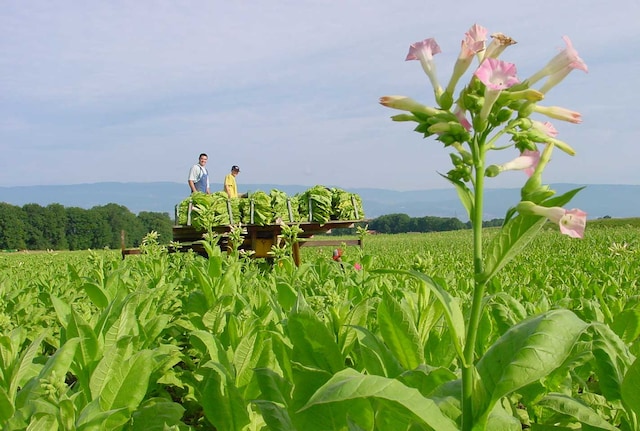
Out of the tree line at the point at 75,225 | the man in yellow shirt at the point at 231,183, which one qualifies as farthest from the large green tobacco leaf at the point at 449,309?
the tree line at the point at 75,225

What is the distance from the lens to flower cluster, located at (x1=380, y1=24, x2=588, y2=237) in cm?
134

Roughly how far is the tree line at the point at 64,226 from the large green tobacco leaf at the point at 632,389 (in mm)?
69839

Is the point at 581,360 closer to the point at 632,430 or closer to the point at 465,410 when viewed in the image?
the point at 632,430

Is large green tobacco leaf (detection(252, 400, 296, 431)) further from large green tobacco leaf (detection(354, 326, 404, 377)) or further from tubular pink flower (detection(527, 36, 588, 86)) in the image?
tubular pink flower (detection(527, 36, 588, 86))

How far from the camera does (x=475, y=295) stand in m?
1.41

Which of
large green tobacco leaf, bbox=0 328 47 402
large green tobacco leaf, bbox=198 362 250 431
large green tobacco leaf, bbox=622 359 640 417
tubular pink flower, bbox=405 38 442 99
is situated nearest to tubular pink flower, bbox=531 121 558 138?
tubular pink flower, bbox=405 38 442 99

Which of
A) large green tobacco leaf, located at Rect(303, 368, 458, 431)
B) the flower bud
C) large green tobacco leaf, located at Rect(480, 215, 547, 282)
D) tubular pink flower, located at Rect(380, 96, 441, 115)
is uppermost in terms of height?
tubular pink flower, located at Rect(380, 96, 441, 115)

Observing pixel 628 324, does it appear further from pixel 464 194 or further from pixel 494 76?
pixel 494 76

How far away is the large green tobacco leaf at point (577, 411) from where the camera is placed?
5.36ft

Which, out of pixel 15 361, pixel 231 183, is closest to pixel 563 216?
pixel 15 361

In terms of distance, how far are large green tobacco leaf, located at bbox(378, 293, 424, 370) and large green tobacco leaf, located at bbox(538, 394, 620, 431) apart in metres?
0.44

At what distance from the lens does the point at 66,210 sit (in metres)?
73.3

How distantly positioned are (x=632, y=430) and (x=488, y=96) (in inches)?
46.7

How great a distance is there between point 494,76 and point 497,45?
157 millimetres
